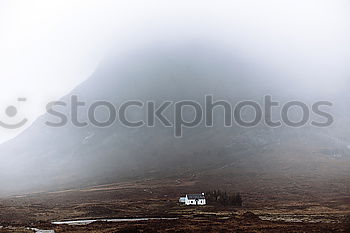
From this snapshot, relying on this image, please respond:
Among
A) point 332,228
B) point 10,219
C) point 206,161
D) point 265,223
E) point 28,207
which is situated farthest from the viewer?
point 206,161

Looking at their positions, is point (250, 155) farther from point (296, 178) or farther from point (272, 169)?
point (296, 178)

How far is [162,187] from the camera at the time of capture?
5659 inches

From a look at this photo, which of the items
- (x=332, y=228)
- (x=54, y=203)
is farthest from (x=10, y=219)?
(x=332, y=228)

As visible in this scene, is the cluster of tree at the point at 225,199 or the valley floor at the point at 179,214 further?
the cluster of tree at the point at 225,199

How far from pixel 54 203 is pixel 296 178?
87683 mm

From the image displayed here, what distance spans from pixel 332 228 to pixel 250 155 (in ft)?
459

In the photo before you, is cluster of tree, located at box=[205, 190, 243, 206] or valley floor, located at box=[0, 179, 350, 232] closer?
valley floor, located at box=[0, 179, 350, 232]

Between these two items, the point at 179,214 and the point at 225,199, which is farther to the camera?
the point at 225,199

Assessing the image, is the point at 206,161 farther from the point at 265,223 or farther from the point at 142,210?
the point at 265,223

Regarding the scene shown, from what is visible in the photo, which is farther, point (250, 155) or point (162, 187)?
point (250, 155)

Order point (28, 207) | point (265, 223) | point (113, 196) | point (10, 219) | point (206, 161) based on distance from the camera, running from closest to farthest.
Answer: point (265, 223) < point (10, 219) < point (28, 207) < point (113, 196) < point (206, 161)

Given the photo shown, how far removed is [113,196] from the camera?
409 feet

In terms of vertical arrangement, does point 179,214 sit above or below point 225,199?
below

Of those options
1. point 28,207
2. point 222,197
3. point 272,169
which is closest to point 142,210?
point 222,197
